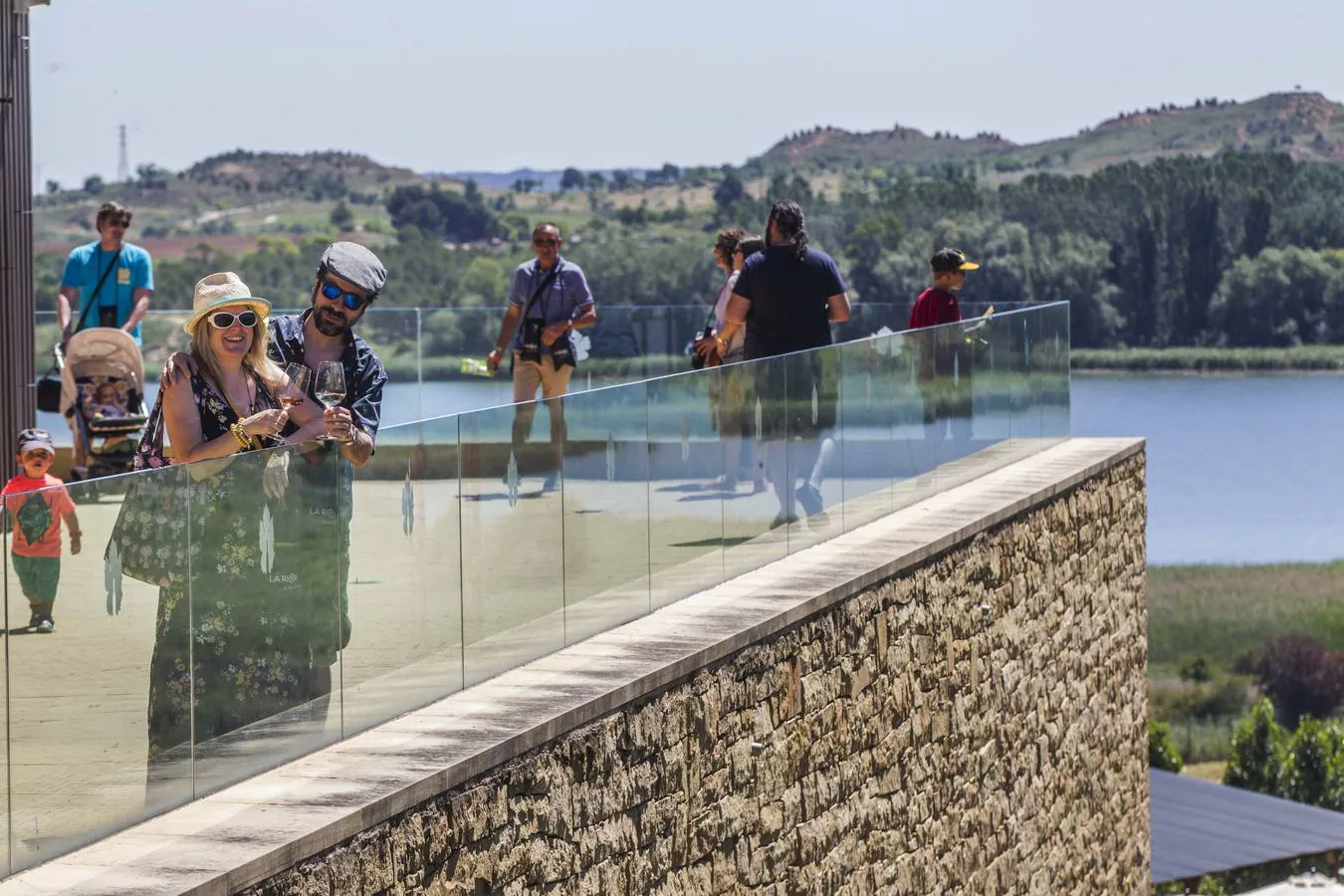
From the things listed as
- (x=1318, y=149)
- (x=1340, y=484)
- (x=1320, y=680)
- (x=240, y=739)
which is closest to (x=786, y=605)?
(x=240, y=739)

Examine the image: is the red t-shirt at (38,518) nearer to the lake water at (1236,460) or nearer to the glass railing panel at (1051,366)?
the glass railing panel at (1051,366)

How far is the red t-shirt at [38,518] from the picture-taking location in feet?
13.6

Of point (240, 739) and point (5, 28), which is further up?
point (5, 28)

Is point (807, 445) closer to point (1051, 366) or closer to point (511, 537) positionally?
point (511, 537)

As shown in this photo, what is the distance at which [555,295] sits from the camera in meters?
11.8

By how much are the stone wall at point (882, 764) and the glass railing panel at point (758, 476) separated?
0.48 m

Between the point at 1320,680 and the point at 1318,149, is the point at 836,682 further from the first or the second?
the point at 1318,149

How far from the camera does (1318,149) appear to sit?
394ft

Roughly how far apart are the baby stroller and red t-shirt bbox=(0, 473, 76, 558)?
7.40m

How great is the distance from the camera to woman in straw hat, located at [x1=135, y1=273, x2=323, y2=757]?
191 inches

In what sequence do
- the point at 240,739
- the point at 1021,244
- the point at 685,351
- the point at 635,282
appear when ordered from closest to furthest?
the point at 240,739 < the point at 685,351 < the point at 635,282 < the point at 1021,244

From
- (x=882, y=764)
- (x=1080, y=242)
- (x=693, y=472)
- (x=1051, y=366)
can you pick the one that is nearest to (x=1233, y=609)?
(x=1080, y=242)

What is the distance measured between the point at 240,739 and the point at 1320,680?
65.0 meters

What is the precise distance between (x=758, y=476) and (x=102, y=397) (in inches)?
184
